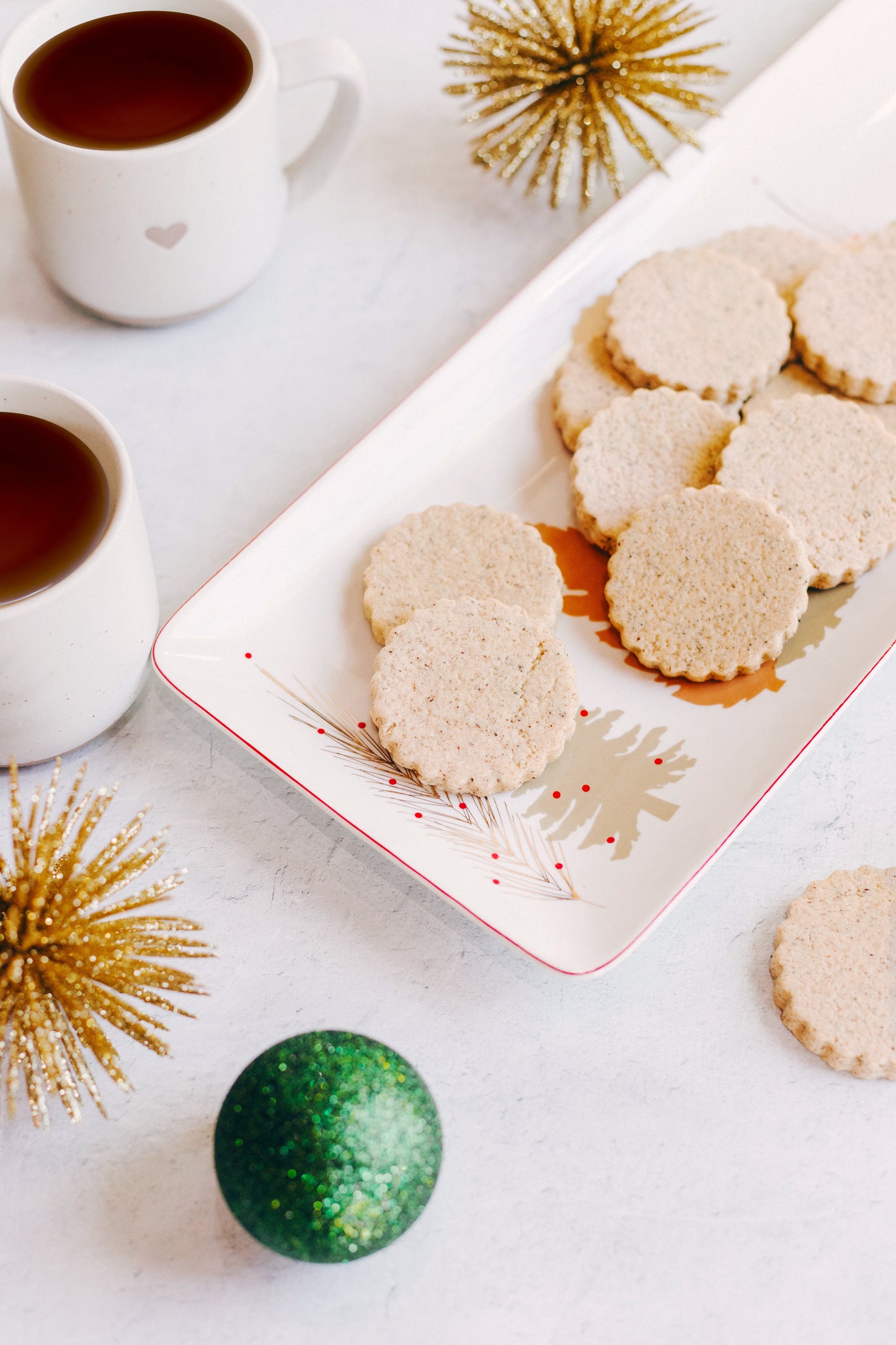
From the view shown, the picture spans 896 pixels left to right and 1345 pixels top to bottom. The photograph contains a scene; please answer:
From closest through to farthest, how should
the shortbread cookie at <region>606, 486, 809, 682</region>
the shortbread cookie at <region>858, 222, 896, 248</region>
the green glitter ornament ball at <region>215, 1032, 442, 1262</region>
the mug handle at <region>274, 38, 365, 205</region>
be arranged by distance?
the green glitter ornament ball at <region>215, 1032, 442, 1262</region> < the shortbread cookie at <region>606, 486, 809, 682</region> < the mug handle at <region>274, 38, 365, 205</region> < the shortbread cookie at <region>858, 222, 896, 248</region>

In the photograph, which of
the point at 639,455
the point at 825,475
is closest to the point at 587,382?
the point at 639,455

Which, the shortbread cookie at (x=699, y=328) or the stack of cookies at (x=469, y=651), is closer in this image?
the stack of cookies at (x=469, y=651)

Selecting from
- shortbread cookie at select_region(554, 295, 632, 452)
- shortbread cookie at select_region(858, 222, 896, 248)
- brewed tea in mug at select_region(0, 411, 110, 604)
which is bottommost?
brewed tea in mug at select_region(0, 411, 110, 604)

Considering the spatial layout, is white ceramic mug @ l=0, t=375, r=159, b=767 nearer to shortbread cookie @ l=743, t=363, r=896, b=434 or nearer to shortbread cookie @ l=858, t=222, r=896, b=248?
shortbread cookie @ l=743, t=363, r=896, b=434

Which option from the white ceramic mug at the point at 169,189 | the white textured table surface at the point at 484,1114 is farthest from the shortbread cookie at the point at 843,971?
the white ceramic mug at the point at 169,189

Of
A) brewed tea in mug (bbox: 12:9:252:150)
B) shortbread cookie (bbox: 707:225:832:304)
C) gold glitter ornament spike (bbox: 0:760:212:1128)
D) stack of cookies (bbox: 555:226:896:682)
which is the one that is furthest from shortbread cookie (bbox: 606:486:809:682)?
brewed tea in mug (bbox: 12:9:252:150)

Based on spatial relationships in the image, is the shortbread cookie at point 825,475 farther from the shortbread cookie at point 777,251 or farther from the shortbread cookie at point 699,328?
the shortbread cookie at point 777,251
